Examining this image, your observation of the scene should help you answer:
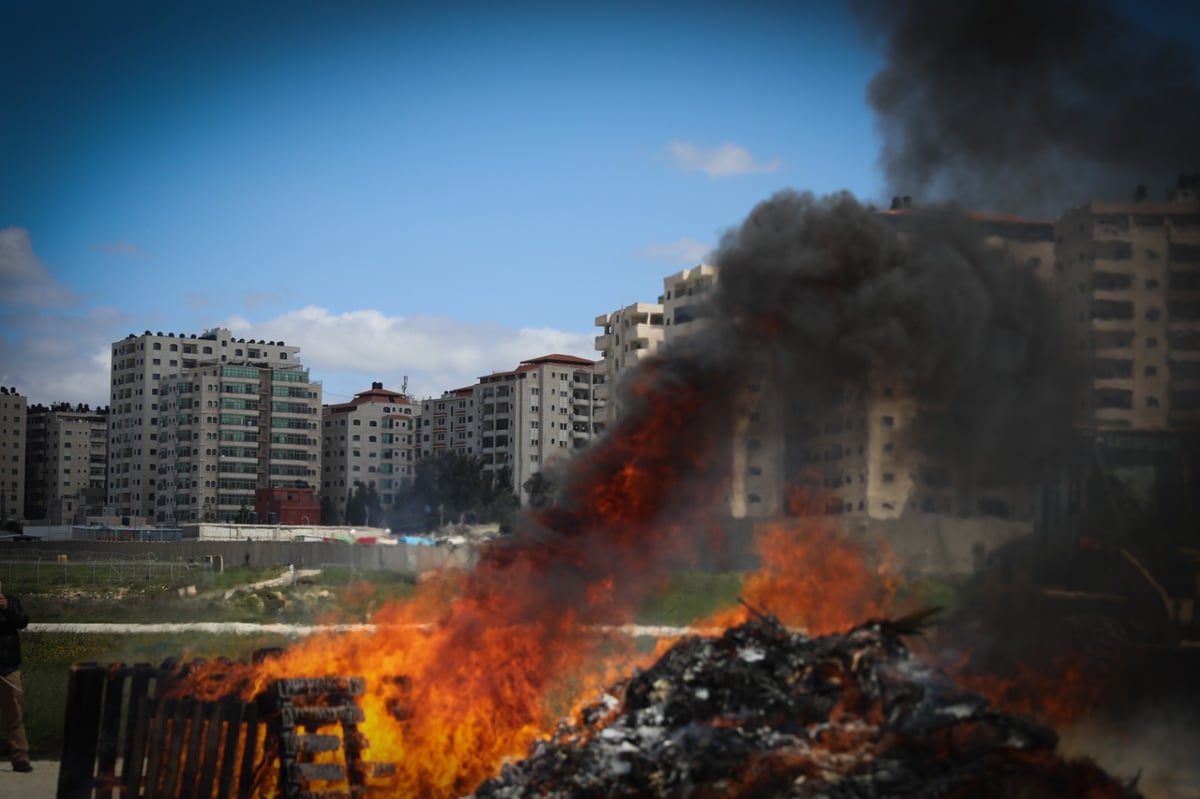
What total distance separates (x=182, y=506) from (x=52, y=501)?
154 feet

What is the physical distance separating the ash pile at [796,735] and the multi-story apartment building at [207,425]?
486ft

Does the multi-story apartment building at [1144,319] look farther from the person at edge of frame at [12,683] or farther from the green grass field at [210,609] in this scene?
the person at edge of frame at [12,683]

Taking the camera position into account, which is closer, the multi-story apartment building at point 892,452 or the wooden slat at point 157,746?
the wooden slat at point 157,746

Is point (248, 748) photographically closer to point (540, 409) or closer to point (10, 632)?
point (10, 632)

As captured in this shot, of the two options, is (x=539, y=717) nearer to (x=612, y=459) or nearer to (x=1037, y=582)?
(x=612, y=459)

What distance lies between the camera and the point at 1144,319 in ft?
73.9

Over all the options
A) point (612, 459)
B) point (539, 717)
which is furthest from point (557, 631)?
point (612, 459)

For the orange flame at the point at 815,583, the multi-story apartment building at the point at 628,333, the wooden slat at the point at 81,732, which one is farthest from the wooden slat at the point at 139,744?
the multi-story apartment building at the point at 628,333

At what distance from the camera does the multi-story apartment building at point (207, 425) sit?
6417 inches

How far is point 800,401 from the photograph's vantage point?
23141 mm

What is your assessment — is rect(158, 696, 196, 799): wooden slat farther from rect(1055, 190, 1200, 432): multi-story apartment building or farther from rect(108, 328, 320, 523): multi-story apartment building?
rect(108, 328, 320, 523): multi-story apartment building

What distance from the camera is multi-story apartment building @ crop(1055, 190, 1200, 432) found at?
73.6ft

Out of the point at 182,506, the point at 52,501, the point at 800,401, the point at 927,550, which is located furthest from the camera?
the point at 52,501

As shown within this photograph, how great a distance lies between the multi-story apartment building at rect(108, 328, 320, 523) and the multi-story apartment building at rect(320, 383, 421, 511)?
426 cm
